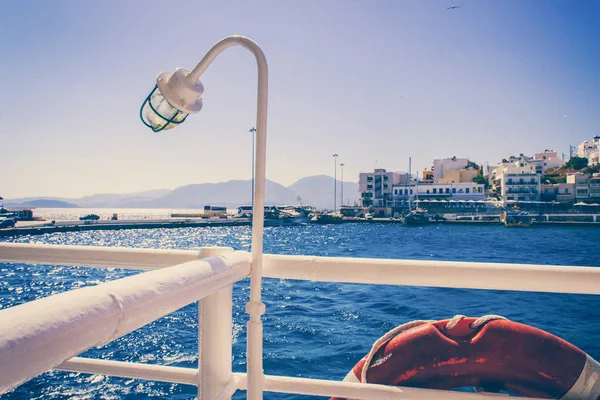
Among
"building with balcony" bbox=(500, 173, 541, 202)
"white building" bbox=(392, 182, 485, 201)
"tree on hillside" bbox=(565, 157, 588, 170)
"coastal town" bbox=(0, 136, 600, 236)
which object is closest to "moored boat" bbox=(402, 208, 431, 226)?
"coastal town" bbox=(0, 136, 600, 236)

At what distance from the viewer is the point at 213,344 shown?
3.58 feet

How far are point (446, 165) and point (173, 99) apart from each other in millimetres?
73495

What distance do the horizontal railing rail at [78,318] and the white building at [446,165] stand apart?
71944mm

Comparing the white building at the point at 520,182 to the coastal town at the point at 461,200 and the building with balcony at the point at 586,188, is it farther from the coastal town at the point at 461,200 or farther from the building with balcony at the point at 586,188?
the building with balcony at the point at 586,188

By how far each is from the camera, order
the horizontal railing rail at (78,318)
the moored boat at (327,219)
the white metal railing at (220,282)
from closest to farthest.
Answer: the horizontal railing rail at (78,318) < the white metal railing at (220,282) < the moored boat at (327,219)

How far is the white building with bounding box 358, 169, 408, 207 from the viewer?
65312mm

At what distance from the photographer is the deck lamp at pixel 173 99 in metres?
1.07

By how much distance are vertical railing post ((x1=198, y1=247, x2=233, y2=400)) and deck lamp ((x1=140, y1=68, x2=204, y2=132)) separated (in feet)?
1.65

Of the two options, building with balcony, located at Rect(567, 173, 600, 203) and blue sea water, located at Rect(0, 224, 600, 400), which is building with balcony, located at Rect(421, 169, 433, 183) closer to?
building with balcony, located at Rect(567, 173, 600, 203)

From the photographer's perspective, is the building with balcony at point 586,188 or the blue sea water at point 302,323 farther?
the building with balcony at point 586,188

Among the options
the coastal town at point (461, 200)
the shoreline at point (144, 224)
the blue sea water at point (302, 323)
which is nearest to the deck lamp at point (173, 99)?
the blue sea water at point (302, 323)

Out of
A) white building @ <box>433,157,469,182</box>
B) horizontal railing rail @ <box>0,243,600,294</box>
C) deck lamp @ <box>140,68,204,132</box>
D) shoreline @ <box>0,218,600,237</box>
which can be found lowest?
shoreline @ <box>0,218,600,237</box>

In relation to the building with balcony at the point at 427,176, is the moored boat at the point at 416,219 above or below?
below

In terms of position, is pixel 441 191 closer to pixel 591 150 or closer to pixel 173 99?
pixel 591 150
